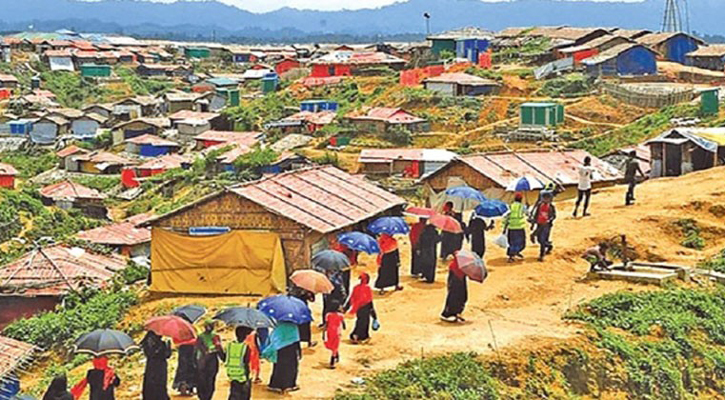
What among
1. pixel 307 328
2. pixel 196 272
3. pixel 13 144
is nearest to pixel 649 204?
pixel 196 272

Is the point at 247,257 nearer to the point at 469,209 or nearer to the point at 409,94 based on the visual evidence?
the point at 469,209

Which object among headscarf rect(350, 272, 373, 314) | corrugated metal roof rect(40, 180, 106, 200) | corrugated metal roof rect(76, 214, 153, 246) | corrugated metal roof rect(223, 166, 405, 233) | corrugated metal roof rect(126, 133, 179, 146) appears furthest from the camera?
corrugated metal roof rect(126, 133, 179, 146)

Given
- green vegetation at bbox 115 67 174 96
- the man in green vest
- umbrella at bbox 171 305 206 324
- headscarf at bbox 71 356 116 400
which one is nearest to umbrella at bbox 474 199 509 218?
umbrella at bbox 171 305 206 324

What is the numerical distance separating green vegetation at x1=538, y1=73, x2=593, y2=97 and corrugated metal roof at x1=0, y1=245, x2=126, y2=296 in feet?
98.3

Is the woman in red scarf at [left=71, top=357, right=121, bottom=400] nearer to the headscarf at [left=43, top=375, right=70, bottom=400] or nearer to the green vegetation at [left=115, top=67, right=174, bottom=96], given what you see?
the headscarf at [left=43, top=375, right=70, bottom=400]

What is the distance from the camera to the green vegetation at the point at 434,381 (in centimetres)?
1242

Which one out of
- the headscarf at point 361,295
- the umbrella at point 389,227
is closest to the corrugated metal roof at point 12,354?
the headscarf at point 361,295

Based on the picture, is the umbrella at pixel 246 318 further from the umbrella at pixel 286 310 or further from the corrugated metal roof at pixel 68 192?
the corrugated metal roof at pixel 68 192

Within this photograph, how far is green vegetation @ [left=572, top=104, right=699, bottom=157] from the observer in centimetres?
3878

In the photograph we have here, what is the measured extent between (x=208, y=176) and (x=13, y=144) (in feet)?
70.8

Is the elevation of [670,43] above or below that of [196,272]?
above

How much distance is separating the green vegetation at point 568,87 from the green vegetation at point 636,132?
8.38 m

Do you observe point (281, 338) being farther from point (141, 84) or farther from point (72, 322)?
point (141, 84)

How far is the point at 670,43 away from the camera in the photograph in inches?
2393
